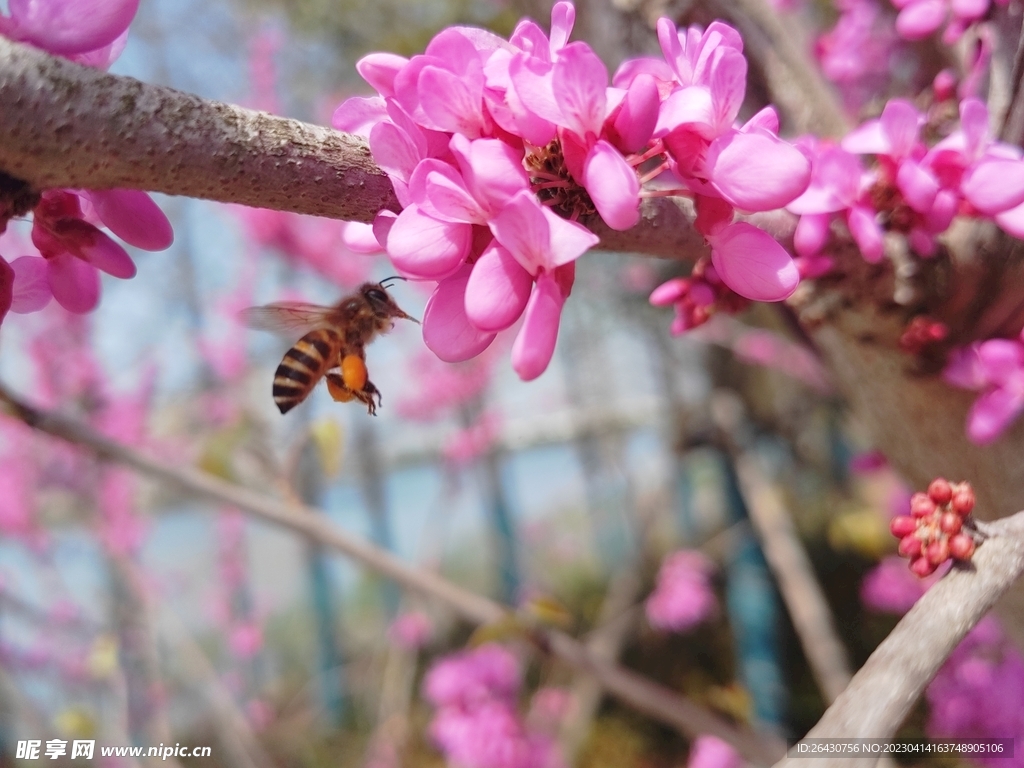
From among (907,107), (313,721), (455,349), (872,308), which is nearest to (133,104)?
(455,349)

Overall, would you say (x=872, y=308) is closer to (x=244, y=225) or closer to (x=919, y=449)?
(x=919, y=449)

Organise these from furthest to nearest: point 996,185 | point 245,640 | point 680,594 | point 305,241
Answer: point 305,241 < point 245,640 < point 680,594 < point 996,185

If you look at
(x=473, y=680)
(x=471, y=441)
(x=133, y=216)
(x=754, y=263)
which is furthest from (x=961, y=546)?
(x=471, y=441)

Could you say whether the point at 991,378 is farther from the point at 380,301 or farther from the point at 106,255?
the point at 106,255

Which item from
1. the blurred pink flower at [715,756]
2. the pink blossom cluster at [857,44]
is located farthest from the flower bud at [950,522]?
the blurred pink flower at [715,756]

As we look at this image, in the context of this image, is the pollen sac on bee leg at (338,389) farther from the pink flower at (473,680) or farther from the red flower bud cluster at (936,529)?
the pink flower at (473,680)
